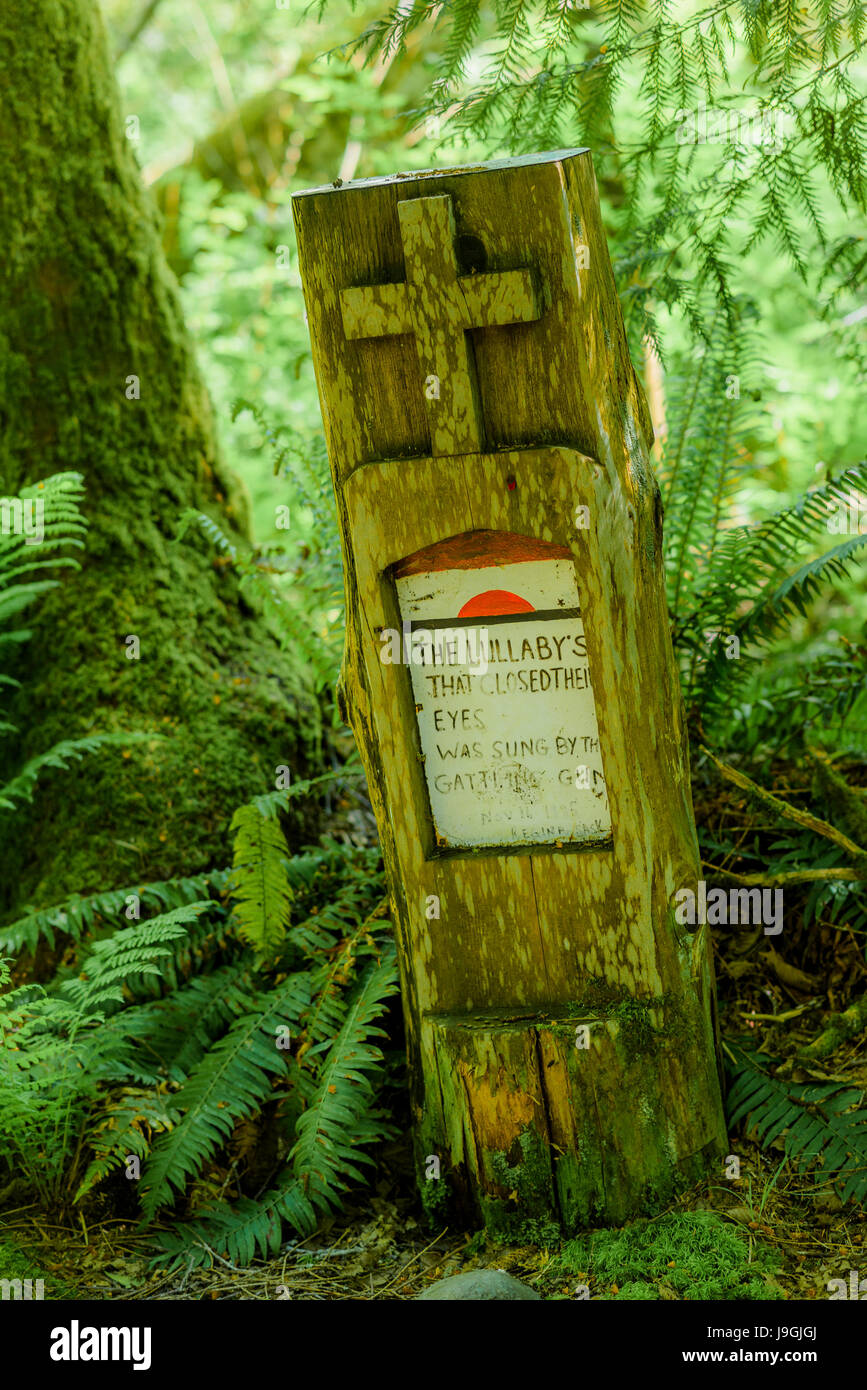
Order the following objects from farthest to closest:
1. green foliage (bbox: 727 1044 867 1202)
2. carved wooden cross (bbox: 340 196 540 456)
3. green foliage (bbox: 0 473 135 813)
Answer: green foliage (bbox: 0 473 135 813)
green foliage (bbox: 727 1044 867 1202)
carved wooden cross (bbox: 340 196 540 456)

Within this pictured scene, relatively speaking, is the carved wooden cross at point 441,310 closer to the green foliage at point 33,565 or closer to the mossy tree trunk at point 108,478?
the green foliage at point 33,565

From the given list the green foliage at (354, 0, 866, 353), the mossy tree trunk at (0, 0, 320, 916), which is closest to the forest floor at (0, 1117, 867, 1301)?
the mossy tree trunk at (0, 0, 320, 916)

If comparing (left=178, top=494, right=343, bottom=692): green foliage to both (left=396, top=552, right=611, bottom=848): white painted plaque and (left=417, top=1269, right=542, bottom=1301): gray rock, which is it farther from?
(left=417, top=1269, right=542, bottom=1301): gray rock

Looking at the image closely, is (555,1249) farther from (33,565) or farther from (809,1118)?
(33,565)

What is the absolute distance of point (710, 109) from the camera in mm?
3293

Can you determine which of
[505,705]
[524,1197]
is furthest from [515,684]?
[524,1197]

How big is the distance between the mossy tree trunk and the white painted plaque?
1.21m

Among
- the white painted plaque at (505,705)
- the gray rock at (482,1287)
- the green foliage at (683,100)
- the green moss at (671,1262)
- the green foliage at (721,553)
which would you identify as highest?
the green foliage at (683,100)

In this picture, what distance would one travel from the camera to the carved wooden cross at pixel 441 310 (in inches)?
95.4

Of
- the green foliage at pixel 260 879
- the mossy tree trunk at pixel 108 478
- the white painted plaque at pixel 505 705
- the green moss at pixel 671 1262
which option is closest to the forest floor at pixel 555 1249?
the green moss at pixel 671 1262

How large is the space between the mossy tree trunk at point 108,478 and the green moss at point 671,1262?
1.74 meters

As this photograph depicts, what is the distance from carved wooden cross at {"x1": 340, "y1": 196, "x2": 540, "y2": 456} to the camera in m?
2.42

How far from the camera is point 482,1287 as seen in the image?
7.66 feet
